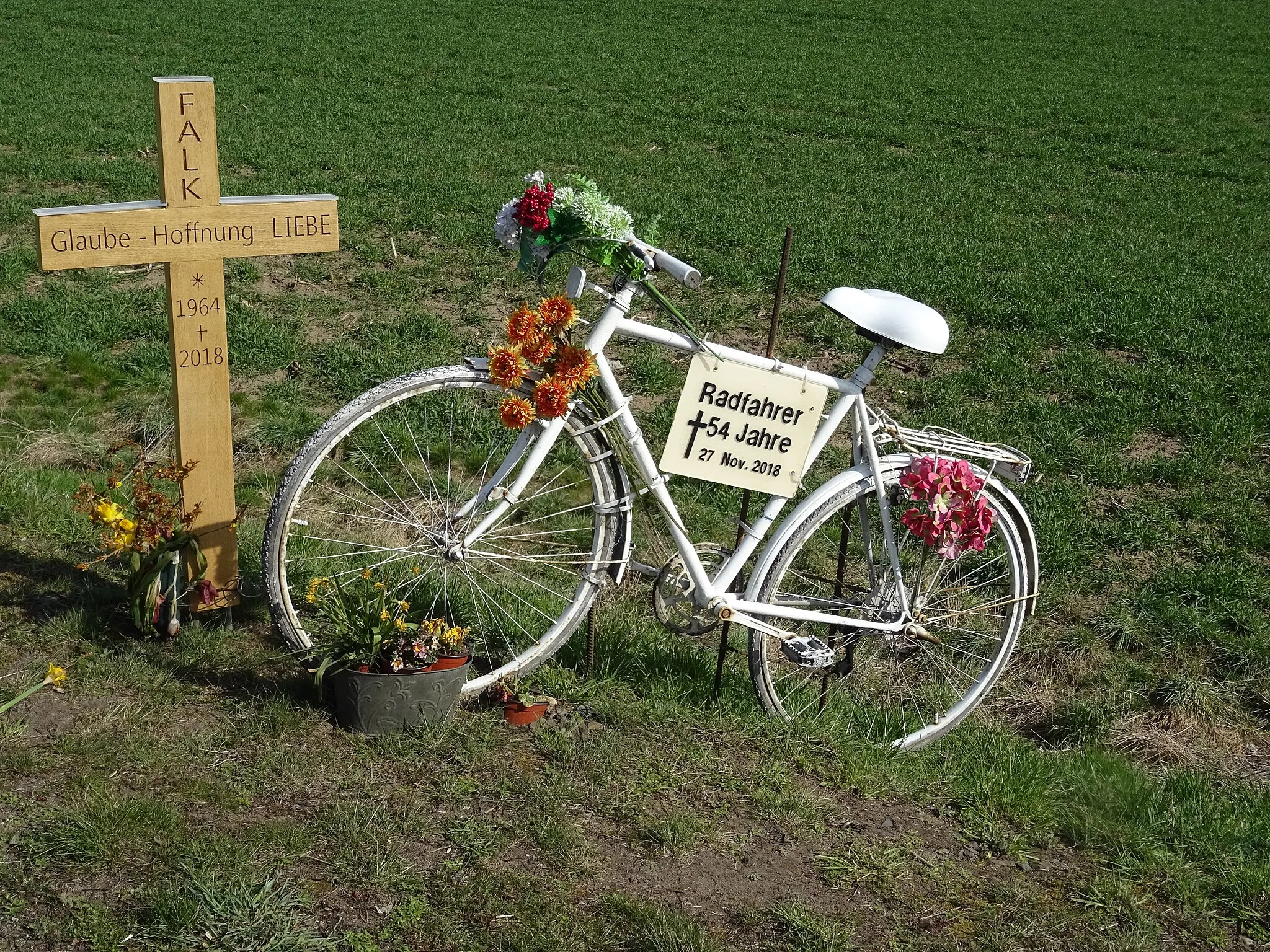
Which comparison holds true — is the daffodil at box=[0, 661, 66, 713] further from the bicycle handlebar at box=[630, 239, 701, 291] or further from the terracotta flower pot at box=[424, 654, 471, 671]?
the bicycle handlebar at box=[630, 239, 701, 291]

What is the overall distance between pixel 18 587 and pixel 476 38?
60.3 feet

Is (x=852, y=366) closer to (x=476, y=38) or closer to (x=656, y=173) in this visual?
(x=656, y=173)

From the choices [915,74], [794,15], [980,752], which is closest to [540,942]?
[980,752]

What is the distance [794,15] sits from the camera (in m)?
25.9

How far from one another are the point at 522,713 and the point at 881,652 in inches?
55.2

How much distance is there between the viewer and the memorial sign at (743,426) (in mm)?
3705

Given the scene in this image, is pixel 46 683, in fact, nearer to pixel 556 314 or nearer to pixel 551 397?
pixel 551 397

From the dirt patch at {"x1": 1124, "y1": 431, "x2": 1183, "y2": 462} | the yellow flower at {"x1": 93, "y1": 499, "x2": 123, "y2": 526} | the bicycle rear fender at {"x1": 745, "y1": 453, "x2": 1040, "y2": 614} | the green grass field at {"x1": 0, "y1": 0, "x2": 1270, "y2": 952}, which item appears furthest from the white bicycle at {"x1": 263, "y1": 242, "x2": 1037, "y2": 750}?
the dirt patch at {"x1": 1124, "y1": 431, "x2": 1183, "y2": 462}

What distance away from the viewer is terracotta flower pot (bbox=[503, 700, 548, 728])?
12.4 feet

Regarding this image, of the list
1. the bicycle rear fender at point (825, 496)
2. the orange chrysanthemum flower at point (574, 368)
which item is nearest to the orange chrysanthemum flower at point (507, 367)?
the orange chrysanthemum flower at point (574, 368)

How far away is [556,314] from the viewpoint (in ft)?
11.5

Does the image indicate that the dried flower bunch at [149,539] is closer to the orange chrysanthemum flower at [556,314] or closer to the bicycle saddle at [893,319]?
the orange chrysanthemum flower at [556,314]

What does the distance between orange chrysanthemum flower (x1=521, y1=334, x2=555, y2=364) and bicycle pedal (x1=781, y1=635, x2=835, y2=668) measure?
1141mm

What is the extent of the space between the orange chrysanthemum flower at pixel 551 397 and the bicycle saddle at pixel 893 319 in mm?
824
